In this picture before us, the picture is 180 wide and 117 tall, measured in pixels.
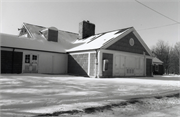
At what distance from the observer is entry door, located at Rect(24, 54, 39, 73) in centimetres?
1775

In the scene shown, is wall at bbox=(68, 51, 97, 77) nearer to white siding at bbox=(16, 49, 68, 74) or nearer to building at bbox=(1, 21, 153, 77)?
building at bbox=(1, 21, 153, 77)

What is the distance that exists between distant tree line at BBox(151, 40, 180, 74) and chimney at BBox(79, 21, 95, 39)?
3666 centimetres

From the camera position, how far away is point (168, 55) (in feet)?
189

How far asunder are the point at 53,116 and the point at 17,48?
1459 cm

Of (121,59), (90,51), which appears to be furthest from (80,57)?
(121,59)

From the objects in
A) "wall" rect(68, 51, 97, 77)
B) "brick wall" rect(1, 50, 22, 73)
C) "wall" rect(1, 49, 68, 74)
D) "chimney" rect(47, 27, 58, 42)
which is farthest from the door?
"brick wall" rect(1, 50, 22, 73)

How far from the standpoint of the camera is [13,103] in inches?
192

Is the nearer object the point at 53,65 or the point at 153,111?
the point at 153,111

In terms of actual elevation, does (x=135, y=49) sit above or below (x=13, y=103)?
above

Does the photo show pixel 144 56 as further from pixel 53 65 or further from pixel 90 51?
pixel 53 65

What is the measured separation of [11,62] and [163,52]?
53.1 m

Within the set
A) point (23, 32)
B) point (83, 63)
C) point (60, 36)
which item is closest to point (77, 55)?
point (83, 63)

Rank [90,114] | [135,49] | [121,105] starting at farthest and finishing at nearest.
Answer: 1. [135,49]
2. [121,105]
3. [90,114]

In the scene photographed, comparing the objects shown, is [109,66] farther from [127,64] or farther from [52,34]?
[52,34]
